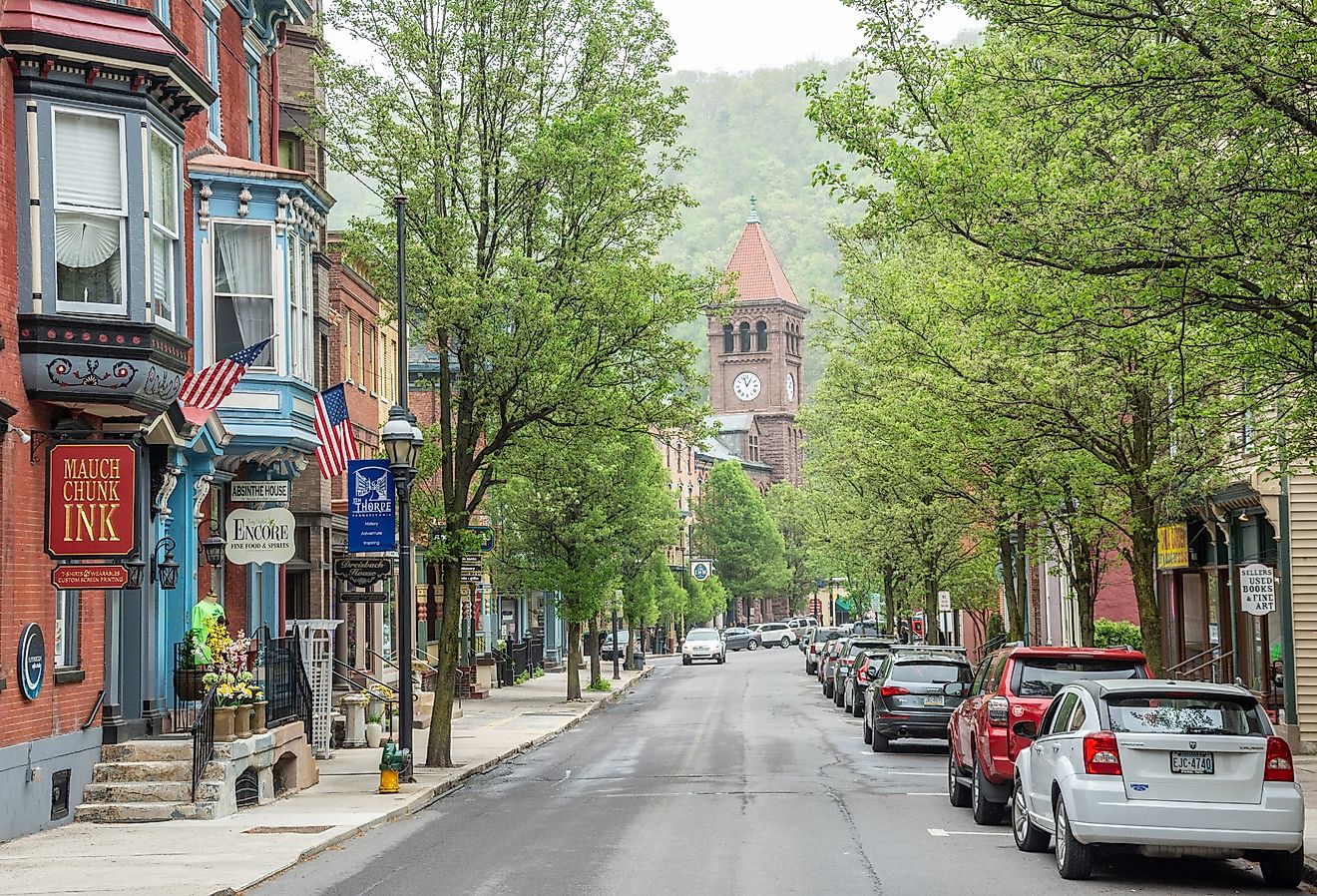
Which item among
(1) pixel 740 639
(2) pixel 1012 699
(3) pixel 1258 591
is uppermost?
(3) pixel 1258 591

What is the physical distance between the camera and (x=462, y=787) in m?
23.0

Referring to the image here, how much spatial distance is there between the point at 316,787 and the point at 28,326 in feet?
26.7

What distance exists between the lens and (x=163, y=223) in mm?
18875

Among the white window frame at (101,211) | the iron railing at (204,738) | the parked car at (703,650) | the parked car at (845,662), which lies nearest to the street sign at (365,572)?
the iron railing at (204,738)

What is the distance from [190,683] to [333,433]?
16.7 feet

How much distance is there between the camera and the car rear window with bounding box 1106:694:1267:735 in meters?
13.0

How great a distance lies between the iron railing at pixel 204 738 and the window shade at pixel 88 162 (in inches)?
222

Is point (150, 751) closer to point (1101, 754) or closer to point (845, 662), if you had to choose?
point (1101, 754)

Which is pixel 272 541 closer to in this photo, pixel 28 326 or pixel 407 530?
Result: pixel 407 530

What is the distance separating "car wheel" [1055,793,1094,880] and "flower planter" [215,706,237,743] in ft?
32.6

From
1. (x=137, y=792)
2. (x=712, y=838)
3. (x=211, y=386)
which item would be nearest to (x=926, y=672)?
(x=712, y=838)

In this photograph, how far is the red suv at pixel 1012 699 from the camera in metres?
16.9

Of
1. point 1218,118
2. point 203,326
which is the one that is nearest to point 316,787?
point 203,326

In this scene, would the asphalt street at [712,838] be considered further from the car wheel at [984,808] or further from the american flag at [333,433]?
the american flag at [333,433]
